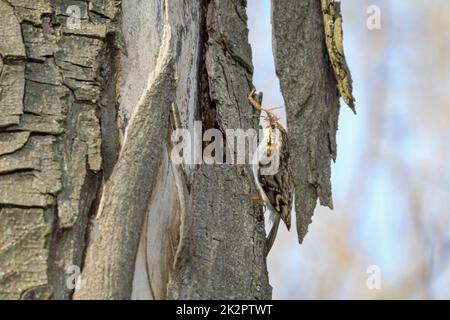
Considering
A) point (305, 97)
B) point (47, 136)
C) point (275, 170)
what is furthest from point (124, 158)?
point (275, 170)

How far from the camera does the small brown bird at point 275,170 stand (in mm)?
3240

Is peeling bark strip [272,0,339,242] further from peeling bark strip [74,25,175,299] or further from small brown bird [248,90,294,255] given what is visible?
peeling bark strip [74,25,175,299]

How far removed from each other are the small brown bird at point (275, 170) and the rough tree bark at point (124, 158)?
1.76 ft

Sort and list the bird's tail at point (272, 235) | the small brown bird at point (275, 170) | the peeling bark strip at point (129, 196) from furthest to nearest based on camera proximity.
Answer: the small brown bird at point (275, 170) < the bird's tail at point (272, 235) < the peeling bark strip at point (129, 196)

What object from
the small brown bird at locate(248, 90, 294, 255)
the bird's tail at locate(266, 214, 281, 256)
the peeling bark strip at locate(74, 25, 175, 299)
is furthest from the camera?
the small brown bird at locate(248, 90, 294, 255)

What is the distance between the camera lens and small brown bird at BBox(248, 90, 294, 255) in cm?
324

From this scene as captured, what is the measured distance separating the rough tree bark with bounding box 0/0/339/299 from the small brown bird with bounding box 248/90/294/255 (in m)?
0.54

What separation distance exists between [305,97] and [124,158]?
0.78m

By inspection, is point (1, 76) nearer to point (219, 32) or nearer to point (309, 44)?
point (219, 32)

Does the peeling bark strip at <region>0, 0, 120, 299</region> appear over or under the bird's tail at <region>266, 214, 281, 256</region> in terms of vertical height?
over

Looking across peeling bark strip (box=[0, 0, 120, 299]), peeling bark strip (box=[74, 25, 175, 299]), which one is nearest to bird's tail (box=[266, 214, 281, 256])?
peeling bark strip (box=[74, 25, 175, 299])

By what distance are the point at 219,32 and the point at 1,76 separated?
0.75m

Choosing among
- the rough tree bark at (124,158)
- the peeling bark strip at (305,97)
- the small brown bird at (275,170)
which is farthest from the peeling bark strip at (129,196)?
the small brown bird at (275,170)

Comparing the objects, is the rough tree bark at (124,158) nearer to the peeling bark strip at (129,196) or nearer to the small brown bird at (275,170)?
the peeling bark strip at (129,196)
